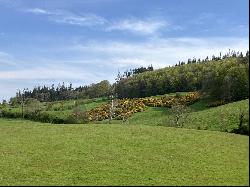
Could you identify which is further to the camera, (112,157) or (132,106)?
(132,106)

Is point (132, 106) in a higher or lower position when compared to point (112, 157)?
higher

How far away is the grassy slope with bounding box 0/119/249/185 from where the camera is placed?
2503 centimetres

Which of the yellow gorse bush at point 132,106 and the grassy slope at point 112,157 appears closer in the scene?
the grassy slope at point 112,157

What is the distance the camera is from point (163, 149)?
36594mm

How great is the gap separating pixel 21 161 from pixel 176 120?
35.7m

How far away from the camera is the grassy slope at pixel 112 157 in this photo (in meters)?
25.0

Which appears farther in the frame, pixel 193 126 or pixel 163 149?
pixel 193 126

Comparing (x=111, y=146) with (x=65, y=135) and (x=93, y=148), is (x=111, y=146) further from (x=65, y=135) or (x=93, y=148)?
(x=65, y=135)

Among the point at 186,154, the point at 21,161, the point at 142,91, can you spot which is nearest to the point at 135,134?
the point at 186,154

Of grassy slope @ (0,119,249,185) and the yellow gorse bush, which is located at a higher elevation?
the yellow gorse bush

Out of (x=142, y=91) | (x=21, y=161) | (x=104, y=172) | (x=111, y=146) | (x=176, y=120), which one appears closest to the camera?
(x=104, y=172)

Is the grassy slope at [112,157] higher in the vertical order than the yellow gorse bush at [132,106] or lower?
lower

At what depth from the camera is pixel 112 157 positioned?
3419cm

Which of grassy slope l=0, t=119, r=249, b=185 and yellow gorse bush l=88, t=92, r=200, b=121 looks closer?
grassy slope l=0, t=119, r=249, b=185
